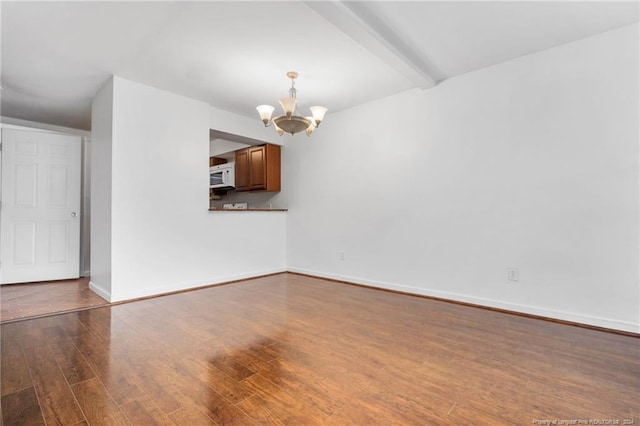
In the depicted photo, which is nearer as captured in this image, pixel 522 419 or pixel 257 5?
pixel 522 419

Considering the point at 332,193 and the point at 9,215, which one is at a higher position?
the point at 332,193

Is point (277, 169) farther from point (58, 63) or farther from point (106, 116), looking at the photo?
point (58, 63)

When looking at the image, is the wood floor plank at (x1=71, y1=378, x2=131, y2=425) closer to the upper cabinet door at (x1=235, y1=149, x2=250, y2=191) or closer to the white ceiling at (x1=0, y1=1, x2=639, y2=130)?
the white ceiling at (x1=0, y1=1, x2=639, y2=130)

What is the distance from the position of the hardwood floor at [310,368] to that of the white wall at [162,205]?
71 cm

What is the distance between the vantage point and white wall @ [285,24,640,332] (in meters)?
2.58

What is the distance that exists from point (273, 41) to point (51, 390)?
2.87 meters

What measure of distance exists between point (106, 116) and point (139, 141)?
454mm

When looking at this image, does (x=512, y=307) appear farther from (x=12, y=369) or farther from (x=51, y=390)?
(x=12, y=369)

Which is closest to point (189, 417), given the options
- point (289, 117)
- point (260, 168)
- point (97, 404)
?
point (97, 404)

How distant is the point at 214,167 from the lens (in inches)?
246

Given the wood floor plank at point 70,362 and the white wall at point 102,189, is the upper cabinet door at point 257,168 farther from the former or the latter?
the wood floor plank at point 70,362

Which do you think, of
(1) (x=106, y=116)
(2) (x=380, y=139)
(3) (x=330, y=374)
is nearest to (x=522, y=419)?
(3) (x=330, y=374)

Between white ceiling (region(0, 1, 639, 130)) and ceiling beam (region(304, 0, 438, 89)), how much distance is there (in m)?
0.01

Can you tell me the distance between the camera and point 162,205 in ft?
12.4
